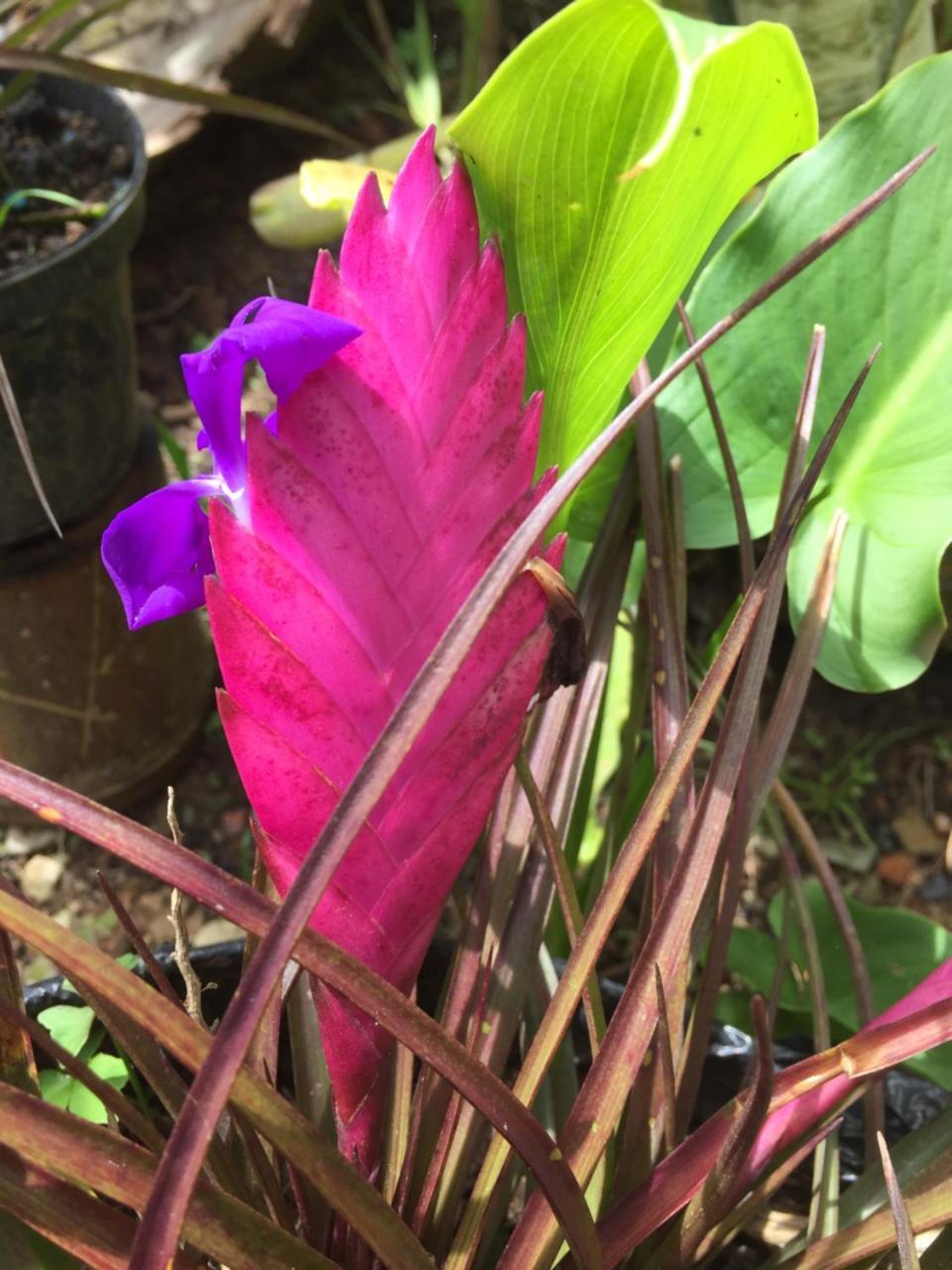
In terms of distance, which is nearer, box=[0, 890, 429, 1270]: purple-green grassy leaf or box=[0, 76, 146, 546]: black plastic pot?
box=[0, 890, 429, 1270]: purple-green grassy leaf

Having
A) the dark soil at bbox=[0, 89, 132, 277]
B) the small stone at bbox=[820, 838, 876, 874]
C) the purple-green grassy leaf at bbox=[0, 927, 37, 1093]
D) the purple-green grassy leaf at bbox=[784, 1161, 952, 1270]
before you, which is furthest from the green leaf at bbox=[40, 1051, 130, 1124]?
the small stone at bbox=[820, 838, 876, 874]

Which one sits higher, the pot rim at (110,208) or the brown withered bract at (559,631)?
the pot rim at (110,208)

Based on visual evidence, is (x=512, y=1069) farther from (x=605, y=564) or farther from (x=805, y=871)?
(x=805, y=871)

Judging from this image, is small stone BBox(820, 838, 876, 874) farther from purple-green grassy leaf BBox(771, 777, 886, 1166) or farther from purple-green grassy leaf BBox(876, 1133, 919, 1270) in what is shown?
→ purple-green grassy leaf BBox(876, 1133, 919, 1270)

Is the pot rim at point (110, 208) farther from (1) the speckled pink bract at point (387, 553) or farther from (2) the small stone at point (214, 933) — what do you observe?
(2) the small stone at point (214, 933)

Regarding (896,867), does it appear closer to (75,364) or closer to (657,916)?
(657,916)

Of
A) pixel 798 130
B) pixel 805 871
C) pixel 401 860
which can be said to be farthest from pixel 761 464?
pixel 805 871

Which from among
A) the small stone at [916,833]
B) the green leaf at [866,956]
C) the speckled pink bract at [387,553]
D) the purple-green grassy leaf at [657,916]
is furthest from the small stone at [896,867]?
the speckled pink bract at [387,553]
